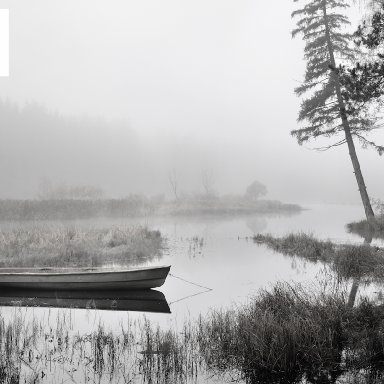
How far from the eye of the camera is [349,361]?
246 inches

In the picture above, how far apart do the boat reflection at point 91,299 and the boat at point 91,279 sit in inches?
7.6

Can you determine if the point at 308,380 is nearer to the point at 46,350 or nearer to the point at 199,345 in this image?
the point at 199,345

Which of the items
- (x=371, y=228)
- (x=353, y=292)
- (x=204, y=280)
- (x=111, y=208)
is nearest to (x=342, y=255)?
(x=353, y=292)

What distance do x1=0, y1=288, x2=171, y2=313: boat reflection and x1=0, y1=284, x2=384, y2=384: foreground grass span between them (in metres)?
2.83

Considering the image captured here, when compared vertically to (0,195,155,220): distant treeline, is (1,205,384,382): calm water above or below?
below

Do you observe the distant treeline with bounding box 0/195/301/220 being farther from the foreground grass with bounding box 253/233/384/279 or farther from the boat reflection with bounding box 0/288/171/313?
the boat reflection with bounding box 0/288/171/313

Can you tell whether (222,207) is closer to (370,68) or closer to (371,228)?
(371,228)

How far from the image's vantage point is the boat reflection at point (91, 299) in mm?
10859

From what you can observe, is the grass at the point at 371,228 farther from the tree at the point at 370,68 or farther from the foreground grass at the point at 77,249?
the foreground grass at the point at 77,249

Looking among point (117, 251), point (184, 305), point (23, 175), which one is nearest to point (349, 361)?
point (184, 305)

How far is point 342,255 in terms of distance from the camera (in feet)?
47.6

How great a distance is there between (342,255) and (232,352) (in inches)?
368

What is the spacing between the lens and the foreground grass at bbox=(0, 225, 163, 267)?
1736 cm

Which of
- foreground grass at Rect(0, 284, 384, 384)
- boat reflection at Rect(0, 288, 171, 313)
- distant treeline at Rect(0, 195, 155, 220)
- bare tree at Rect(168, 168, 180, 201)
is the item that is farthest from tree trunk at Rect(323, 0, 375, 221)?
bare tree at Rect(168, 168, 180, 201)
